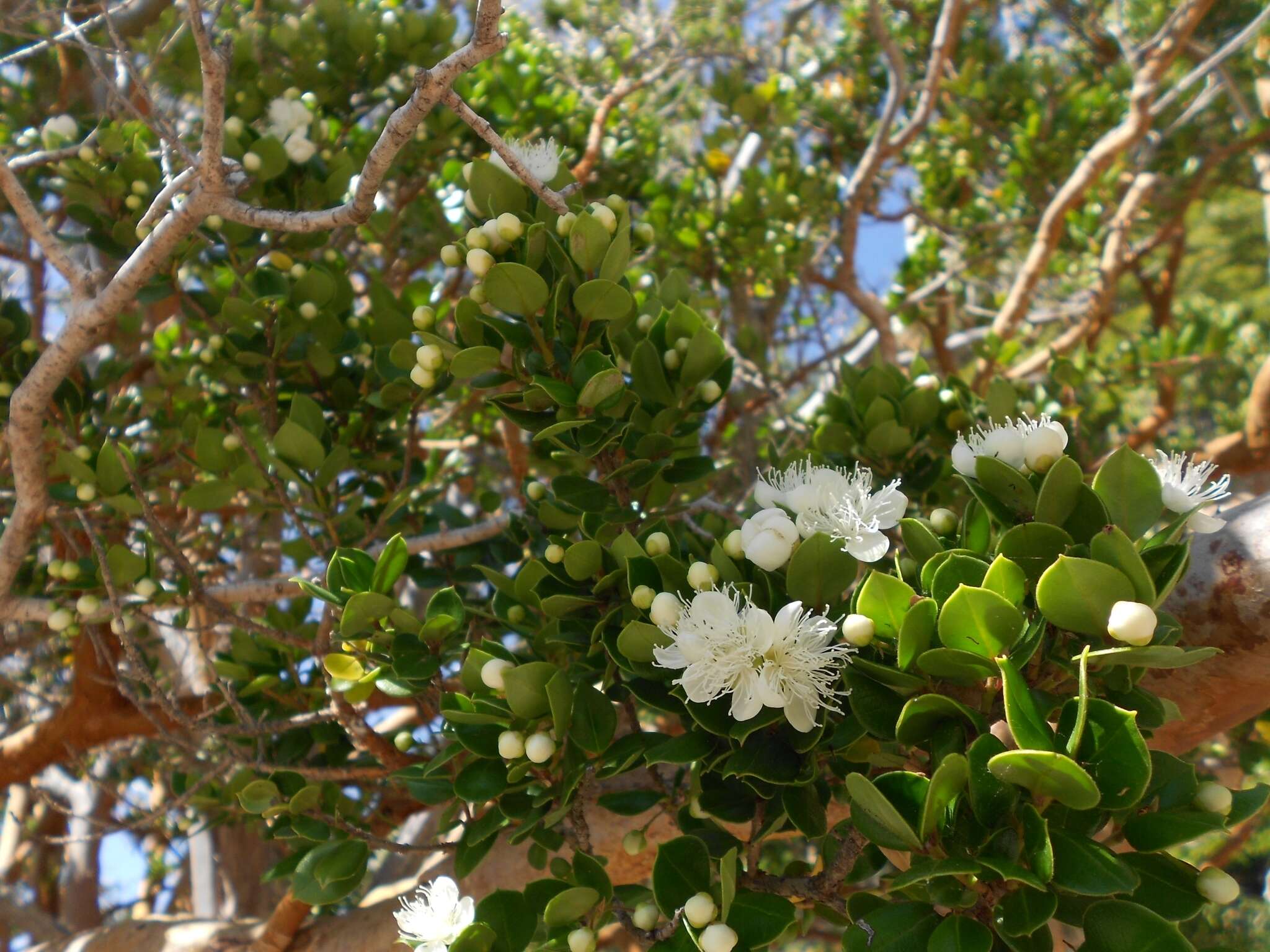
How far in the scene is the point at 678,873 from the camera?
103 centimetres

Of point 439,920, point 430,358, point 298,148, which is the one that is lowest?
point 439,920

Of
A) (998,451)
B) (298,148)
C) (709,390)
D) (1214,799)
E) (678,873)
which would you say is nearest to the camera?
(1214,799)

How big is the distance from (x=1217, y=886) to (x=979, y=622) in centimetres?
32

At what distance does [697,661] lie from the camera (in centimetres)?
98

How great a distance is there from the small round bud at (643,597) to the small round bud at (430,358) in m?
0.50

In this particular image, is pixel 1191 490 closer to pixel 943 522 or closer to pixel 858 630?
pixel 943 522

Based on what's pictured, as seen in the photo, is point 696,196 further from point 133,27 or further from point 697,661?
point 697,661

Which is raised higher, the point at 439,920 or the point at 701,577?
the point at 701,577

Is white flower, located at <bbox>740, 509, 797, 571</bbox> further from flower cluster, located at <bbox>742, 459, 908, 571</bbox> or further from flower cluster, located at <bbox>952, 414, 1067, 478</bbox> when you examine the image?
flower cluster, located at <bbox>952, 414, 1067, 478</bbox>

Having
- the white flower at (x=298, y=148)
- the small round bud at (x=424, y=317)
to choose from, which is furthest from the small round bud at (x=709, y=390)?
the white flower at (x=298, y=148)

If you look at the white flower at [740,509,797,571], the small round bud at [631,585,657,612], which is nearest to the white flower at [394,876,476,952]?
the small round bud at [631,585,657,612]

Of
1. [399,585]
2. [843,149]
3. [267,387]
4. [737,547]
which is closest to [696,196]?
[843,149]

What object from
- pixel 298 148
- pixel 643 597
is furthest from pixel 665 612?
pixel 298 148

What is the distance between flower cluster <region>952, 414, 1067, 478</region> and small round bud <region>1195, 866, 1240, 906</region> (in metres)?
0.43
